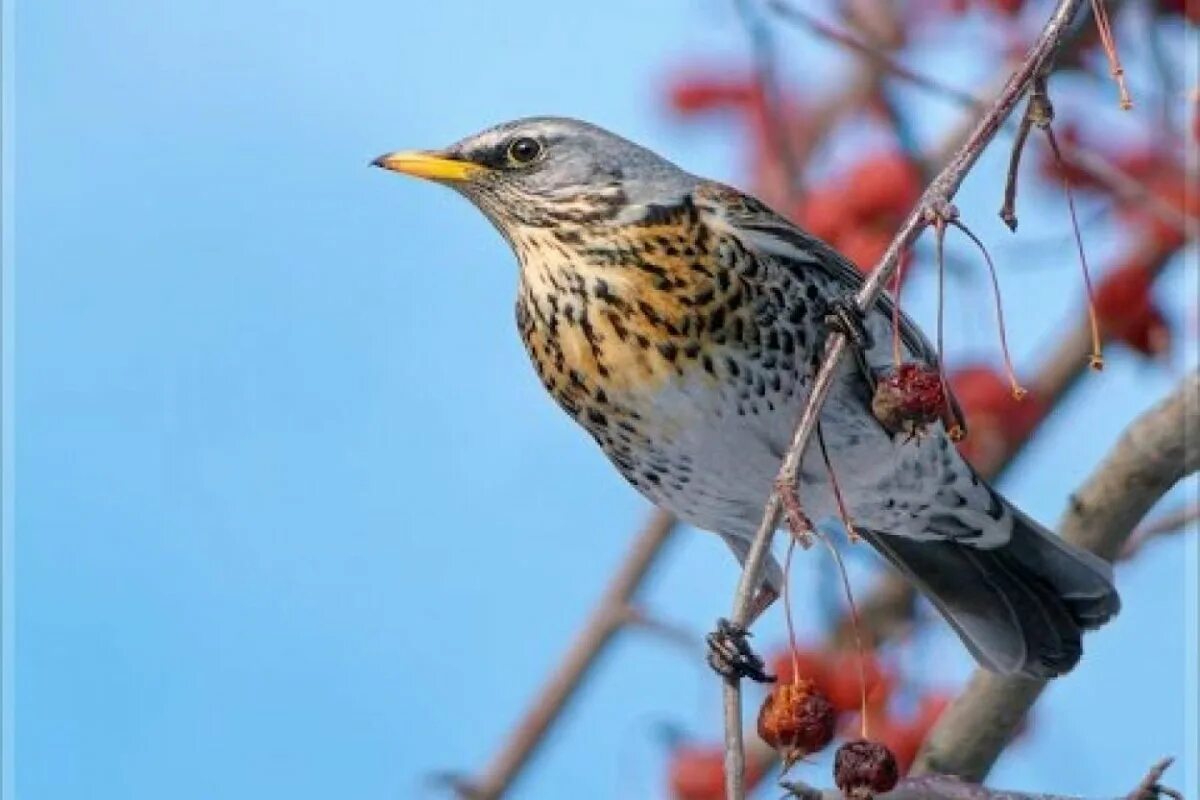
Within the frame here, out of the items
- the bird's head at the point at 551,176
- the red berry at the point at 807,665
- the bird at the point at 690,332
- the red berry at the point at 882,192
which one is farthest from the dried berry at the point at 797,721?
the red berry at the point at 882,192

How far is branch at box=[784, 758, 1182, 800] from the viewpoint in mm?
2393

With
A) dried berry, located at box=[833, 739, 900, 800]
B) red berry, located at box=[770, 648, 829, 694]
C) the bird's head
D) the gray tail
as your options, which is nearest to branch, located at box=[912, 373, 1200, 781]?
the gray tail

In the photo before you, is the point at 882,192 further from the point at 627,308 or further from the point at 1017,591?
the point at 627,308

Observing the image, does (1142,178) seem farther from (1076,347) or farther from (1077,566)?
(1077,566)

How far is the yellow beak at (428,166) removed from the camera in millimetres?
3523

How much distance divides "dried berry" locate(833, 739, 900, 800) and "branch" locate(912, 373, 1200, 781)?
1312mm

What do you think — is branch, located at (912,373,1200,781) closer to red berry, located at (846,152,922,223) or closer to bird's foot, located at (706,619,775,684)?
bird's foot, located at (706,619,775,684)

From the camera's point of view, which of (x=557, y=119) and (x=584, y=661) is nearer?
(x=557, y=119)

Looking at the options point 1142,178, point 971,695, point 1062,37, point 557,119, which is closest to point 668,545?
point 971,695

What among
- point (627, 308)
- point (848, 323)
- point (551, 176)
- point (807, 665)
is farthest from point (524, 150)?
point (807, 665)

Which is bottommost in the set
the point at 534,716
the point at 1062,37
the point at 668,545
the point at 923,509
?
the point at 534,716

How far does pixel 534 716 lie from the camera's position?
4172mm

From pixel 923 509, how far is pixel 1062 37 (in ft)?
5.68

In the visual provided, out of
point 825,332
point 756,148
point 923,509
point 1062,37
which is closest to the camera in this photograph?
point 1062,37
